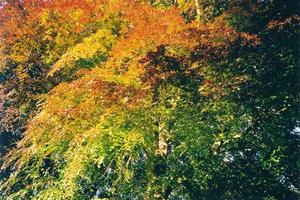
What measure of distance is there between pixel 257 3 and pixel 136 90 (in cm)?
395

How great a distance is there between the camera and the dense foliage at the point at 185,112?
9.54m

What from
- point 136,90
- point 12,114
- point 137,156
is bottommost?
point 137,156

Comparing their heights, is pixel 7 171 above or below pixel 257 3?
below

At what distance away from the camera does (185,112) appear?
31.7 ft

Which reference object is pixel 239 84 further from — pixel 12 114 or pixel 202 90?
pixel 12 114

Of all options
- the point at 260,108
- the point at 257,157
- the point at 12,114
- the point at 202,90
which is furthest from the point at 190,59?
the point at 12,114

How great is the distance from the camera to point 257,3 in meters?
10.5

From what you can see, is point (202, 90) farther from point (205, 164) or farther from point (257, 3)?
point (257, 3)

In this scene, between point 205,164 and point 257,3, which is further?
point 257,3

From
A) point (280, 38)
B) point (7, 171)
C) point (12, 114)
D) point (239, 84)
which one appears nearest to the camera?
point (239, 84)

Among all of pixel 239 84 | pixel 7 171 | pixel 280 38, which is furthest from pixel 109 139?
pixel 7 171

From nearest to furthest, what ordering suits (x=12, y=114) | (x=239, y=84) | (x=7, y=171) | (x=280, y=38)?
(x=239, y=84)
(x=280, y=38)
(x=12, y=114)
(x=7, y=171)

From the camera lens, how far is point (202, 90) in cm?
968

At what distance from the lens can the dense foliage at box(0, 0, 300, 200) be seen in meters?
9.54
